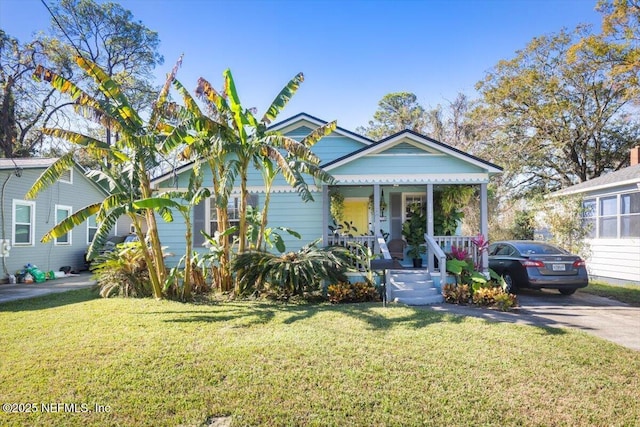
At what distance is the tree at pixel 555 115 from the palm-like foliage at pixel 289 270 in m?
17.1

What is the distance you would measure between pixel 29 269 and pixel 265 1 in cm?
1271

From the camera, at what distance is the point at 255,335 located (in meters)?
5.76

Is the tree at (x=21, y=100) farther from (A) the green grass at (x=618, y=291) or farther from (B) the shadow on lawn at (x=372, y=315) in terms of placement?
(A) the green grass at (x=618, y=291)

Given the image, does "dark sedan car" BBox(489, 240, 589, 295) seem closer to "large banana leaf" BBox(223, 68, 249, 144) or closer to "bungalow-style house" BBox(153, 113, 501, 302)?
"bungalow-style house" BBox(153, 113, 501, 302)

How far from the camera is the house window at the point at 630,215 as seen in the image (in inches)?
469

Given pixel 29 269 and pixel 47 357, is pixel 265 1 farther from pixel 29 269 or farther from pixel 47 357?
pixel 29 269

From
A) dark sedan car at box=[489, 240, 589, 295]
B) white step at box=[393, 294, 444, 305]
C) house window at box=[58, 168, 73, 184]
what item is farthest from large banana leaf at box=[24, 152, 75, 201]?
dark sedan car at box=[489, 240, 589, 295]

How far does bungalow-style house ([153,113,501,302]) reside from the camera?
9.94 metres

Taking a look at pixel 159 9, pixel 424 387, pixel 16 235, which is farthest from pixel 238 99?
pixel 16 235

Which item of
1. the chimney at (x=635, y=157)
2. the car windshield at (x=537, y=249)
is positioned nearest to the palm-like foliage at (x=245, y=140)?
the car windshield at (x=537, y=249)

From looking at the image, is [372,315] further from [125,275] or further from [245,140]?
[125,275]

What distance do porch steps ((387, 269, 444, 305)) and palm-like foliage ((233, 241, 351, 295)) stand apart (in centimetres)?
125

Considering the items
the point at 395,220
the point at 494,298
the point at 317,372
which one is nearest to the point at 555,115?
the point at 395,220

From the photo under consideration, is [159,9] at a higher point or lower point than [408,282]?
higher
